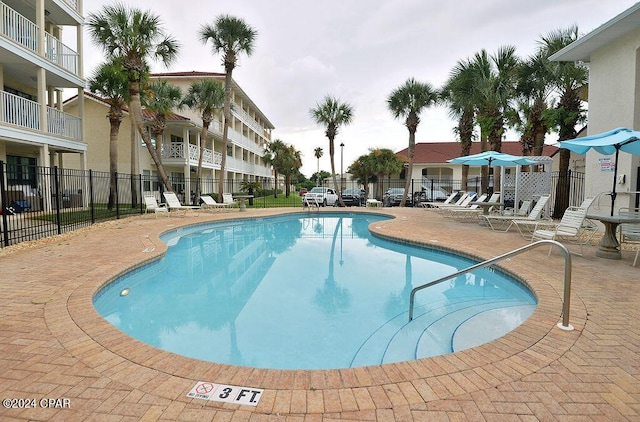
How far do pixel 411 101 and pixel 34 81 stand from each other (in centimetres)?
1899

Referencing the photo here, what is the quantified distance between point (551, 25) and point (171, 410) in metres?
16.9

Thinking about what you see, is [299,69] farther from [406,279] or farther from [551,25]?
[406,279]

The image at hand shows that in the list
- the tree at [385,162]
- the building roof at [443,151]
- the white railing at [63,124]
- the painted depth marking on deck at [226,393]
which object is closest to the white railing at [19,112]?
the white railing at [63,124]

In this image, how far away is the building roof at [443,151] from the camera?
34625mm

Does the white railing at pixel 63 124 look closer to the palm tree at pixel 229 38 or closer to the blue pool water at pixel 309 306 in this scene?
the palm tree at pixel 229 38

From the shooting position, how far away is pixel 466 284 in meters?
6.44

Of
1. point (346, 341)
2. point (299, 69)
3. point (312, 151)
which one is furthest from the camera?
point (312, 151)

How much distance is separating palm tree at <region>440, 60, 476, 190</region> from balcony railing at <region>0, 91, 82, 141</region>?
60.4 ft

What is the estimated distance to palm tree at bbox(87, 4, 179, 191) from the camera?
15.1 m

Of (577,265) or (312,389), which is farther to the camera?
(577,265)

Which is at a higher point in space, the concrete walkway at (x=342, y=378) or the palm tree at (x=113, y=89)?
the palm tree at (x=113, y=89)

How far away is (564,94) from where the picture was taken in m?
12.7

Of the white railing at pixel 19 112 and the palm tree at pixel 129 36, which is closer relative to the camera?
the white railing at pixel 19 112

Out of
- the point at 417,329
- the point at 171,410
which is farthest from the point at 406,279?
the point at 171,410
